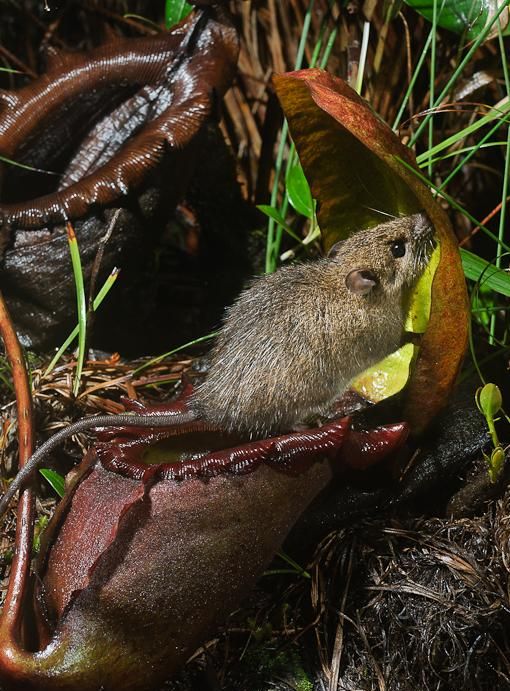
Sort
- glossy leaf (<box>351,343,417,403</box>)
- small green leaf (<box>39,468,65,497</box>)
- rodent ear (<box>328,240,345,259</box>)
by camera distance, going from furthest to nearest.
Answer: rodent ear (<box>328,240,345,259</box>) < glossy leaf (<box>351,343,417,403</box>) < small green leaf (<box>39,468,65,497</box>)

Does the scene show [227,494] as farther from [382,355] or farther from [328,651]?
[382,355]

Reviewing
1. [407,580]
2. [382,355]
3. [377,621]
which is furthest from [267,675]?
[382,355]

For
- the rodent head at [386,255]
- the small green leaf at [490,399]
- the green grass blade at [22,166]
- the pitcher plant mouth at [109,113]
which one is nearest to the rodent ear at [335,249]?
the rodent head at [386,255]

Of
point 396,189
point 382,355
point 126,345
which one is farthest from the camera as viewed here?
point 126,345

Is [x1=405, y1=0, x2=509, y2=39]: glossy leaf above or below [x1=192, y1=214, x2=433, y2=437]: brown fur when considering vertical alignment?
above

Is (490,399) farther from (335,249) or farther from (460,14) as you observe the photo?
(460,14)

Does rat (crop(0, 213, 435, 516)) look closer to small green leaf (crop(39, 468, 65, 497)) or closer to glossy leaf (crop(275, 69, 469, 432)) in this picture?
glossy leaf (crop(275, 69, 469, 432))

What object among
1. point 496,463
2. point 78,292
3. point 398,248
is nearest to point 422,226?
point 398,248

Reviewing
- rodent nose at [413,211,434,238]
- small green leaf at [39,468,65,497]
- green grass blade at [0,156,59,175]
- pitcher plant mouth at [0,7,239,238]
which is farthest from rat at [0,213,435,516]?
green grass blade at [0,156,59,175]
